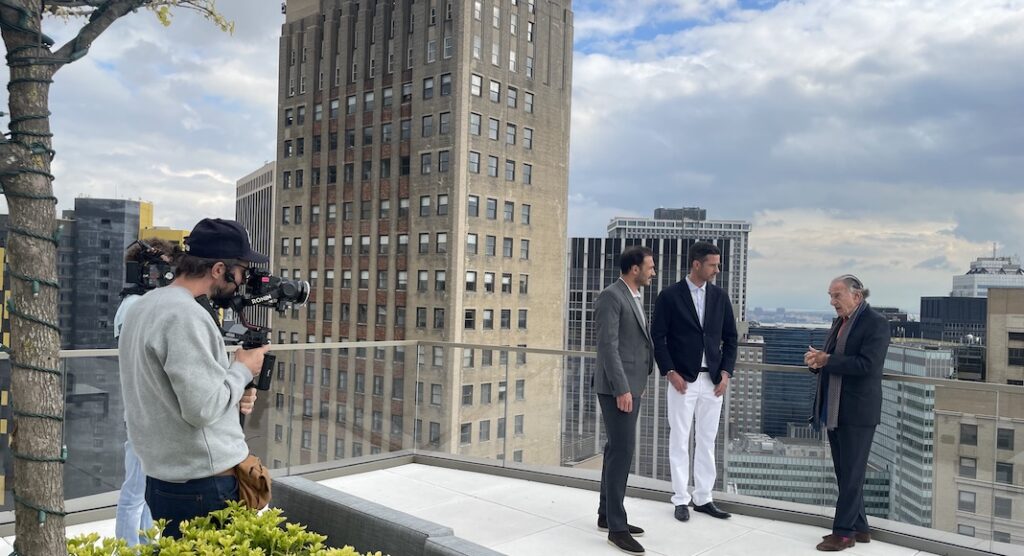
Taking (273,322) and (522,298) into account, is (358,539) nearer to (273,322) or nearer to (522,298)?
(522,298)

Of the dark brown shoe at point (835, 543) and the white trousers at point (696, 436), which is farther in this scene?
the white trousers at point (696, 436)

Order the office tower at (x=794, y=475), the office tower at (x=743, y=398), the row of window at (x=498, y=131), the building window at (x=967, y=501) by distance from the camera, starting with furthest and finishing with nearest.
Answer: the row of window at (x=498, y=131) < the office tower at (x=743, y=398) < the office tower at (x=794, y=475) < the building window at (x=967, y=501)

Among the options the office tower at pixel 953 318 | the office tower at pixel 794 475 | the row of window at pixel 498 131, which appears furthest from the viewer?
the office tower at pixel 953 318

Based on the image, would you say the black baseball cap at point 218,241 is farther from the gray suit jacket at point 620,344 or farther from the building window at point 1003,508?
the building window at point 1003,508

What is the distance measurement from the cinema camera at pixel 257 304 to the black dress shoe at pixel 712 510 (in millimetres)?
3627

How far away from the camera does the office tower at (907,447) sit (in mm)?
4570

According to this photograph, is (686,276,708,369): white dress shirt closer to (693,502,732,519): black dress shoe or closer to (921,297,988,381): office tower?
(693,502,732,519): black dress shoe

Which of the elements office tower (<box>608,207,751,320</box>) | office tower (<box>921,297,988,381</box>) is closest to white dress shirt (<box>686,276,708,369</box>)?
office tower (<box>921,297,988,381</box>)

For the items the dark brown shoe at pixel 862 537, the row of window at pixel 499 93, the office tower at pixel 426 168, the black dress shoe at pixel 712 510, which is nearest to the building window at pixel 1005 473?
the dark brown shoe at pixel 862 537

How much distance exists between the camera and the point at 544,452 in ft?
22.2

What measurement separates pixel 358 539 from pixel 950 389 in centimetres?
383

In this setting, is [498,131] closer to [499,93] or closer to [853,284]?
[499,93]

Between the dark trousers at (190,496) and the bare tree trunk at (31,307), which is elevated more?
the bare tree trunk at (31,307)

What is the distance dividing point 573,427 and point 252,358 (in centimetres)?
440
